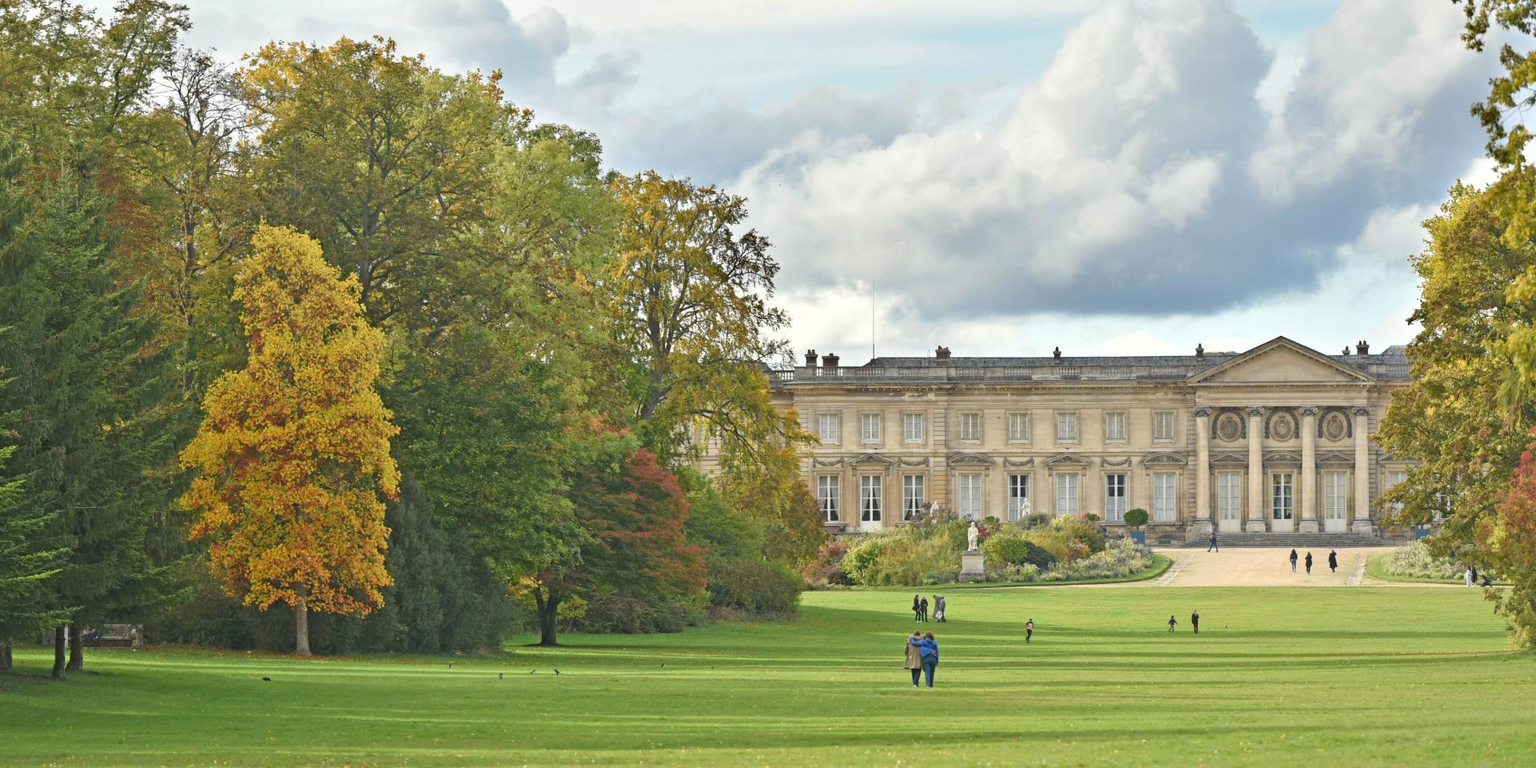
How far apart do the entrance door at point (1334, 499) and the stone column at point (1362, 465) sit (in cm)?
60

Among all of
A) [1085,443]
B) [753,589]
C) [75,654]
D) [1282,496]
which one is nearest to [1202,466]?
[1282,496]

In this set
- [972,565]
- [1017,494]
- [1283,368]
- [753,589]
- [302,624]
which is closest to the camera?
[302,624]

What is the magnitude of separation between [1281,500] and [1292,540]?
142 inches

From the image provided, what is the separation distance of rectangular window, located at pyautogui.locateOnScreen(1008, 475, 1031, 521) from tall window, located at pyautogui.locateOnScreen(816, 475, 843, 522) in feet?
25.3

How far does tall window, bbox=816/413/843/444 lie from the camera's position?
92.3 meters

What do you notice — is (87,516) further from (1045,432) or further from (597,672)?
(1045,432)

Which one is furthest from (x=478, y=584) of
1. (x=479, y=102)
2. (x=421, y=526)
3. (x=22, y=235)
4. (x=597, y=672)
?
(x=22, y=235)

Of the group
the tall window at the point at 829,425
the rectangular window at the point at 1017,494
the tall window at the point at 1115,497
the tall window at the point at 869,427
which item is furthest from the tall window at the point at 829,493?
the tall window at the point at 1115,497

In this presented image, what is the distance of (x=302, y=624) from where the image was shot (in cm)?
3266

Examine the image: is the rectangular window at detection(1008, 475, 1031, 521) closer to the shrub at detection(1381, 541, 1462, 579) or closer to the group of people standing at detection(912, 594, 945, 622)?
the shrub at detection(1381, 541, 1462, 579)

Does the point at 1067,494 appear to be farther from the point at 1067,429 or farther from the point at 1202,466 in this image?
the point at 1202,466

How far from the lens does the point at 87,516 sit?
24.5 meters

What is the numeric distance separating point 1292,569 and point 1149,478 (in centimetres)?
1981

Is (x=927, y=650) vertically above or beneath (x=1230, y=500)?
beneath
